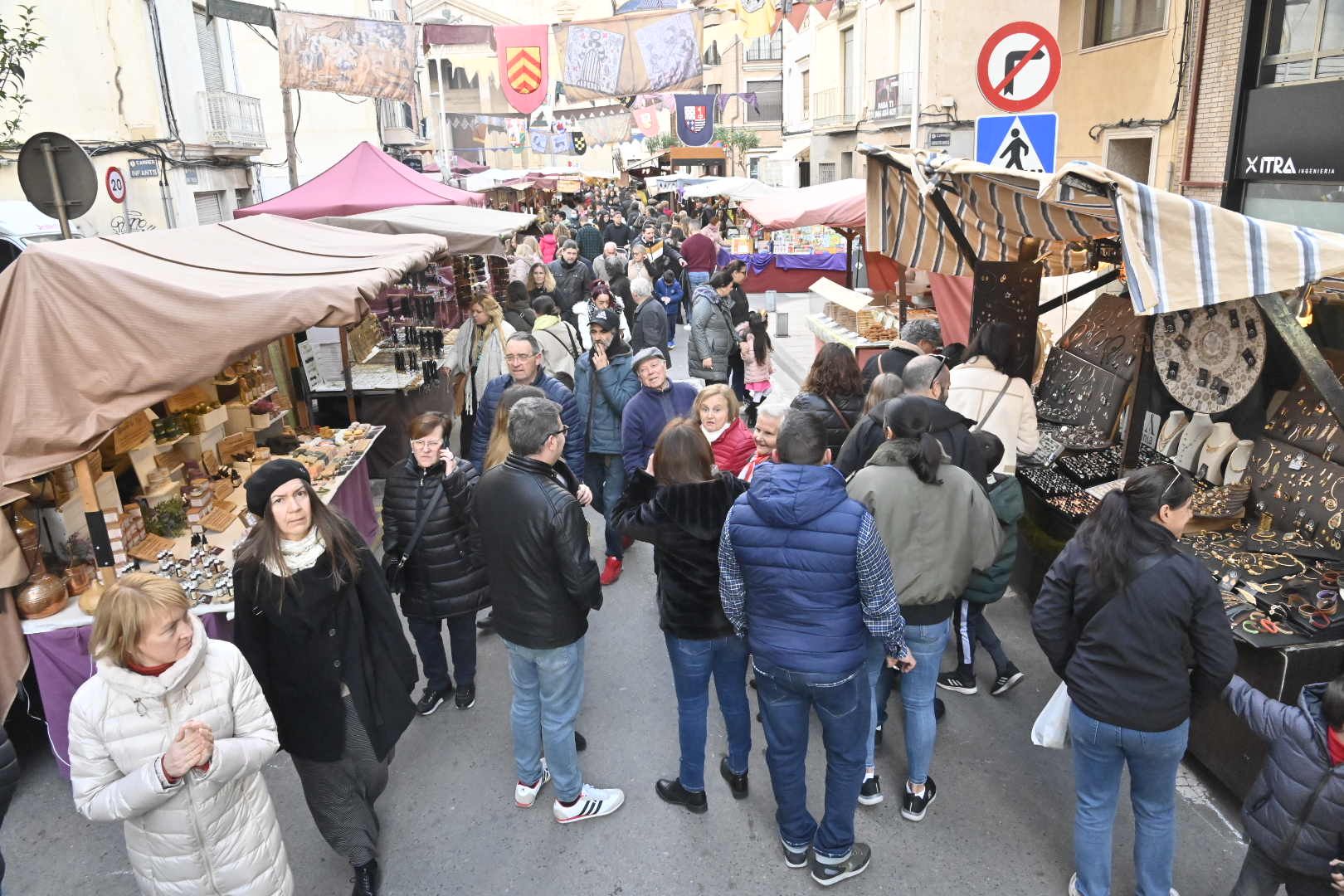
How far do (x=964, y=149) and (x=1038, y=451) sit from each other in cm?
1747

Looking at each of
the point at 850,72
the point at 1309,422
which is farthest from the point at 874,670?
the point at 850,72

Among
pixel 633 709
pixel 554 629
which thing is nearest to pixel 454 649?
pixel 633 709

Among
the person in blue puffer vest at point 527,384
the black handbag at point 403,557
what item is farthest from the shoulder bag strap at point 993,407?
the black handbag at point 403,557

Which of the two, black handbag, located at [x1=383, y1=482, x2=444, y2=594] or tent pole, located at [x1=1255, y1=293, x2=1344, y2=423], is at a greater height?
tent pole, located at [x1=1255, y1=293, x2=1344, y2=423]

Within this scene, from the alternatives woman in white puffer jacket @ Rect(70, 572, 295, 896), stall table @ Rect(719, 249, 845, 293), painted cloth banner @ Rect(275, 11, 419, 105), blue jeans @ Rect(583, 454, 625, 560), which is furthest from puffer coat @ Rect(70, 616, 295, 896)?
stall table @ Rect(719, 249, 845, 293)

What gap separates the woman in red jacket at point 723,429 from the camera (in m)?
4.81

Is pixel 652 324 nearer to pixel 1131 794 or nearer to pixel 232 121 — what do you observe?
pixel 1131 794

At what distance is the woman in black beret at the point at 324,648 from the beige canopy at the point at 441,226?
19.5 ft

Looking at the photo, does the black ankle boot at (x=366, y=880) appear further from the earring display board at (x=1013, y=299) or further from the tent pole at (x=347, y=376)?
the earring display board at (x=1013, y=299)

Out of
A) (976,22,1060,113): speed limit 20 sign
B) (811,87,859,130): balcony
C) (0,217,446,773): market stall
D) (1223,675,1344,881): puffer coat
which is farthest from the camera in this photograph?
(811,87,859,130): balcony

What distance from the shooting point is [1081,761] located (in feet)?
11.0

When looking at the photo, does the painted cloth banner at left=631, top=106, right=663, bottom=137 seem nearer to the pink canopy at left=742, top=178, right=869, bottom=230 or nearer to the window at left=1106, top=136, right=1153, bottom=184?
the window at left=1106, top=136, right=1153, bottom=184

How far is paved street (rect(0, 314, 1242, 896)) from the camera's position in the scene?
3.75 meters

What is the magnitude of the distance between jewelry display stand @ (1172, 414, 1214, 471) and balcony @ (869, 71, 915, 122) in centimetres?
1909
